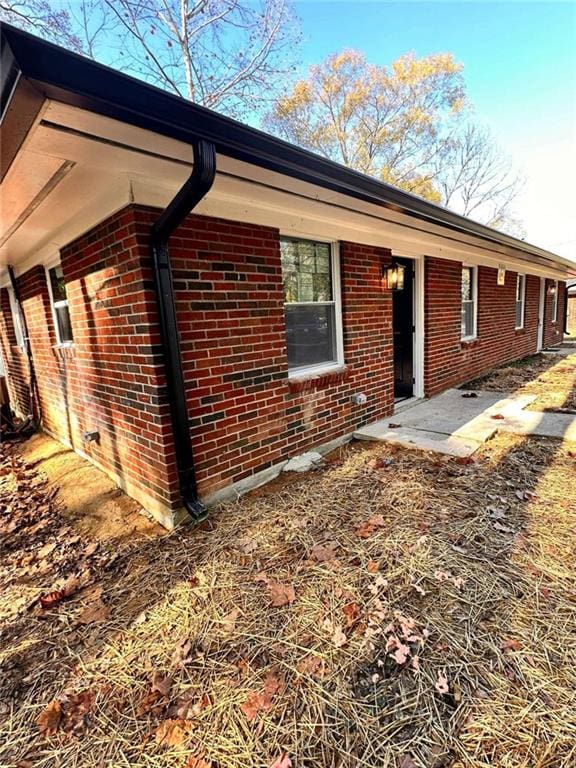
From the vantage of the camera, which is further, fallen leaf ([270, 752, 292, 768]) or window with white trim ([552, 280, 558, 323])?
window with white trim ([552, 280, 558, 323])

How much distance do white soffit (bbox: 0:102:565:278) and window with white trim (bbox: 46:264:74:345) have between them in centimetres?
29

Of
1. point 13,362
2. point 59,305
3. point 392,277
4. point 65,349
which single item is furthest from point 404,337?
point 13,362

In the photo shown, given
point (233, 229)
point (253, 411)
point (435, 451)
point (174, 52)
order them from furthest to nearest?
point (174, 52)
point (435, 451)
point (253, 411)
point (233, 229)

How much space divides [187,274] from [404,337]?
4129mm

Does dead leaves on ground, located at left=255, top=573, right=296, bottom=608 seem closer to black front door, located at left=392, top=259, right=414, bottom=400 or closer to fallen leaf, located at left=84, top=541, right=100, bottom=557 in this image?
fallen leaf, located at left=84, top=541, right=100, bottom=557

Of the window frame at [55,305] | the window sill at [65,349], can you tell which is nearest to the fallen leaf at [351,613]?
the window sill at [65,349]

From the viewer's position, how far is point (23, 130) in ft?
5.43

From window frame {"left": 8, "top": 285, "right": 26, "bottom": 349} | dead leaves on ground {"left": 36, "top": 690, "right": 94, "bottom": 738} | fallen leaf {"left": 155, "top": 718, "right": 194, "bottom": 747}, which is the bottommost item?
dead leaves on ground {"left": 36, "top": 690, "right": 94, "bottom": 738}

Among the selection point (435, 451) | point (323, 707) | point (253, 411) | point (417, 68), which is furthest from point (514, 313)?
point (417, 68)

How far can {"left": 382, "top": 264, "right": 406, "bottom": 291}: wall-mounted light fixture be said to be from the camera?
4809mm

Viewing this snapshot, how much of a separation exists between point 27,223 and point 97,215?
107cm

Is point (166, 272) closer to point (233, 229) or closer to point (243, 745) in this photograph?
point (233, 229)

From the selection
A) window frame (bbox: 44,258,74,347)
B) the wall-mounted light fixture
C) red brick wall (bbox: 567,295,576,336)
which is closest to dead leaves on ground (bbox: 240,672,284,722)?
window frame (bbox: 44,258,74,347)

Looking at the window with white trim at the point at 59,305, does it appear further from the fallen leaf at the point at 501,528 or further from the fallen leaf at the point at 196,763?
the fallen leaf at the point at 501,528
